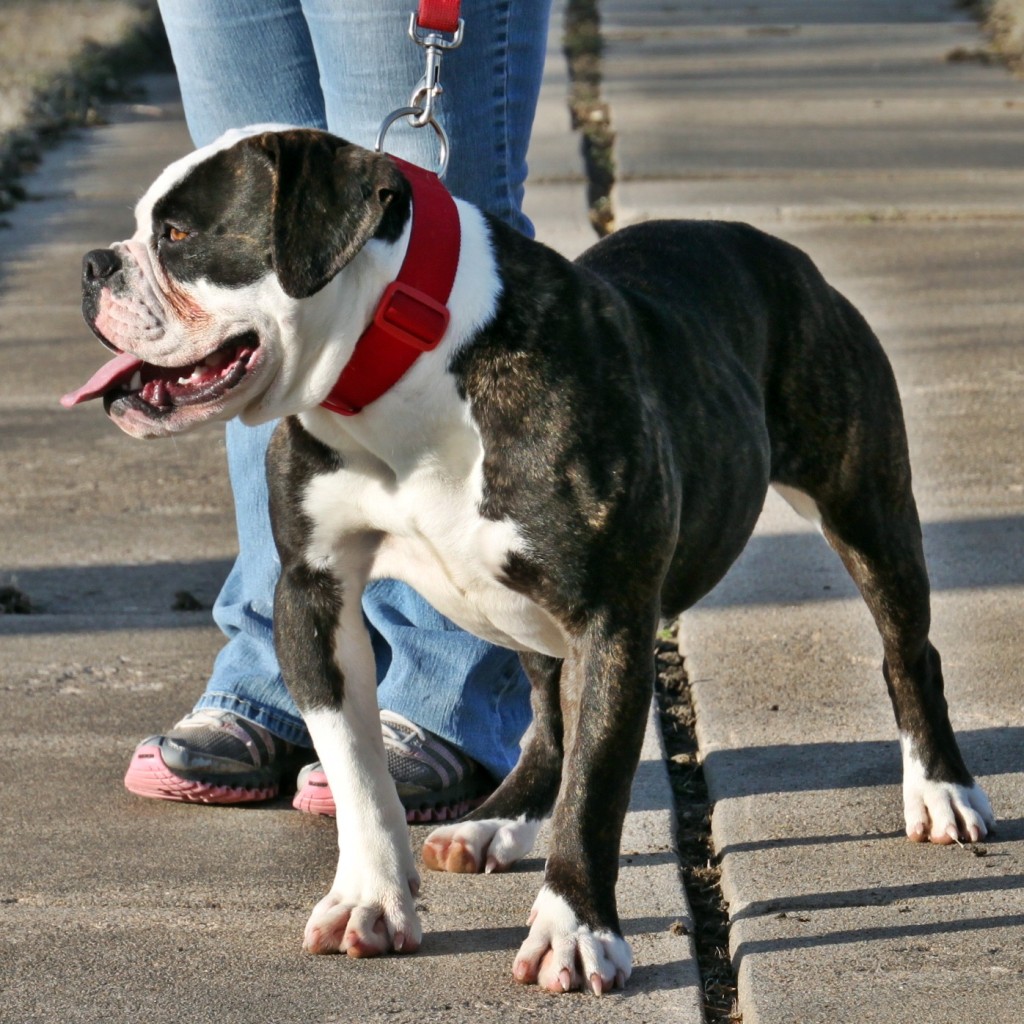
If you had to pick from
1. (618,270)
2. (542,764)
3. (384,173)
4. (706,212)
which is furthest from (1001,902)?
(706,212)

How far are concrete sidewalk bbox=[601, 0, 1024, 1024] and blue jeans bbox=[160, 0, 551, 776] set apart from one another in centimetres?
57

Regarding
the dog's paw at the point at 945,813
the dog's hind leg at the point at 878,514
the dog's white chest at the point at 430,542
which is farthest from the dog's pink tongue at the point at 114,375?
the dog's paw at the point at 945,813

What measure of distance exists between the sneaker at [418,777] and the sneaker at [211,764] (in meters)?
0.09

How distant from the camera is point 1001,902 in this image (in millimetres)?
3119

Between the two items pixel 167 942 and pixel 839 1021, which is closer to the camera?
pixel 839 1021

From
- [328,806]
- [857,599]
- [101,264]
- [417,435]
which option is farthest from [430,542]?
[857,599]

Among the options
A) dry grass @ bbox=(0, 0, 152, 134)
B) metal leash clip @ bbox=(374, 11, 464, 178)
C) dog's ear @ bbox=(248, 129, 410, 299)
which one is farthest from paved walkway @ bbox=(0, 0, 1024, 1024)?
dry grass @ bbox=(0, 0, 152, 134)

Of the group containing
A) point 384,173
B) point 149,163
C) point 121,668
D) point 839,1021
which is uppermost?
point 384,173

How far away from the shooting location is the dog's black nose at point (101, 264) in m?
2.97

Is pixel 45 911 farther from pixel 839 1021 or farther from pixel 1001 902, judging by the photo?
pixel 1001 902

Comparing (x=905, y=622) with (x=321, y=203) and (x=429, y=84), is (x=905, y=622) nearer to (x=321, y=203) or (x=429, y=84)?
(x=429, y=84)

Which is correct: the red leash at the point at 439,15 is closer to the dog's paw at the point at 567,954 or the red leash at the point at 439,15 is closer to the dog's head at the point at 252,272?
the dog's head at the point at 252,272

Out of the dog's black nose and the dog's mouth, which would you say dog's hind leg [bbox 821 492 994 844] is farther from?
the dog's black nose

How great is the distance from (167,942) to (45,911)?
0.28m
